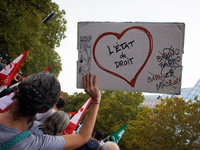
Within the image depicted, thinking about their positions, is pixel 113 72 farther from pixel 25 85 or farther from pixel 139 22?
pixel 25 85

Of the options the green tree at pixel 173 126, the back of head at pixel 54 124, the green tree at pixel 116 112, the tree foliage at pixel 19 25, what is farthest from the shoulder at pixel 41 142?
the green tree at pixel 116 112

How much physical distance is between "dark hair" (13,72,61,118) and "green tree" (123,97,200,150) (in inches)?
599

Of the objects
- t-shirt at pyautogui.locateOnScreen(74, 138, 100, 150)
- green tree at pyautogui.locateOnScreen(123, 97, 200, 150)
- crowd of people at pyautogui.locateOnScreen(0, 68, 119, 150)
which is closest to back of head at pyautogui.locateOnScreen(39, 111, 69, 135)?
t-shirt at pyautogui.locateOnScreen(74, 138, 100, 150)

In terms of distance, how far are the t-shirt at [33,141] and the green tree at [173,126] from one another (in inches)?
596

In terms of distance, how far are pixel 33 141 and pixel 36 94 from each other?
0.32m

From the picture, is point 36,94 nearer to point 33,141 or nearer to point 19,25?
point 33,141

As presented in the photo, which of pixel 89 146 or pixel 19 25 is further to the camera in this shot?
pixel 19 25

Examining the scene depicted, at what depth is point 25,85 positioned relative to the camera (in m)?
1.27

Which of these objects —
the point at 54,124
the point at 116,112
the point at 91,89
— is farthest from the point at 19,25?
the point at 116,112

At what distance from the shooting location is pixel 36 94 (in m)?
1.26

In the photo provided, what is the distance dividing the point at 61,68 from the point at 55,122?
28.6 metres

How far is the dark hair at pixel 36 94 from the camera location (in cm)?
126

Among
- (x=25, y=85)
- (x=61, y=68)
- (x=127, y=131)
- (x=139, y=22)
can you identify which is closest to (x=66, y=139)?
(x=25, y=85)

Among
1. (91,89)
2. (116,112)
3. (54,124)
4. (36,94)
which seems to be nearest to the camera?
(36,94)
